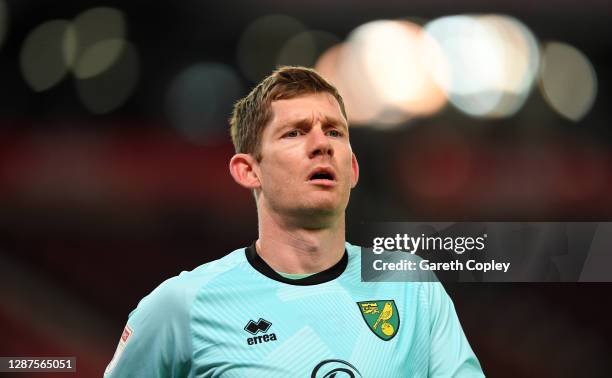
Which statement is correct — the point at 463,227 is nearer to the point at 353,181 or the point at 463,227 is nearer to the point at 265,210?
the point at 353,181

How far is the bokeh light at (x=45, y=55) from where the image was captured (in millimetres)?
3414

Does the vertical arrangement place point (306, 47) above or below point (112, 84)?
above

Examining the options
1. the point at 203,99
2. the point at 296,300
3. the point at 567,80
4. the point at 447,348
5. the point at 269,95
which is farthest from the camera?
the point at 203,99

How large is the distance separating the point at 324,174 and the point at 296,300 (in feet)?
1.54

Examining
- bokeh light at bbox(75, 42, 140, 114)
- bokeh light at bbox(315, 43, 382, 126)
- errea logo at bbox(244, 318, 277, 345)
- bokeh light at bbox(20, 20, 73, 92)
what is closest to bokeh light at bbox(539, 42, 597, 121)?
bokeh light at bbox(315, 43, 382, 126)

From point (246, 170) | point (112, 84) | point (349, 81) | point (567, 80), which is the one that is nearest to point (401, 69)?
point (349, 81)

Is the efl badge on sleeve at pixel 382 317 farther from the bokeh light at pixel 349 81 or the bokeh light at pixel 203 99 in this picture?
the bokeh light at pixel 203 99

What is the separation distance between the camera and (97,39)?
134 inches

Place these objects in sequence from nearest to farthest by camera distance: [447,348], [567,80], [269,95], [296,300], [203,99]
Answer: [447,348], [296,300], [269,95], [567,80], [203,99]

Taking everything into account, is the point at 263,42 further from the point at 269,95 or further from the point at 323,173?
the point at 323,173

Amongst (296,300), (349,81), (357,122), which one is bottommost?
(296,300)

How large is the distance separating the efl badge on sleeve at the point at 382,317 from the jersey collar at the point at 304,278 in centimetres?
15

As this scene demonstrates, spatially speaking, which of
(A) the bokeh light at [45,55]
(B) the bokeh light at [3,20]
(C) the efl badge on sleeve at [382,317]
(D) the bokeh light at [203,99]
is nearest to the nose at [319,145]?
(C) the efl badge on sleeve at [382,317]

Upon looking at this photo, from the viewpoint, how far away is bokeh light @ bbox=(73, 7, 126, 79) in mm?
3393
